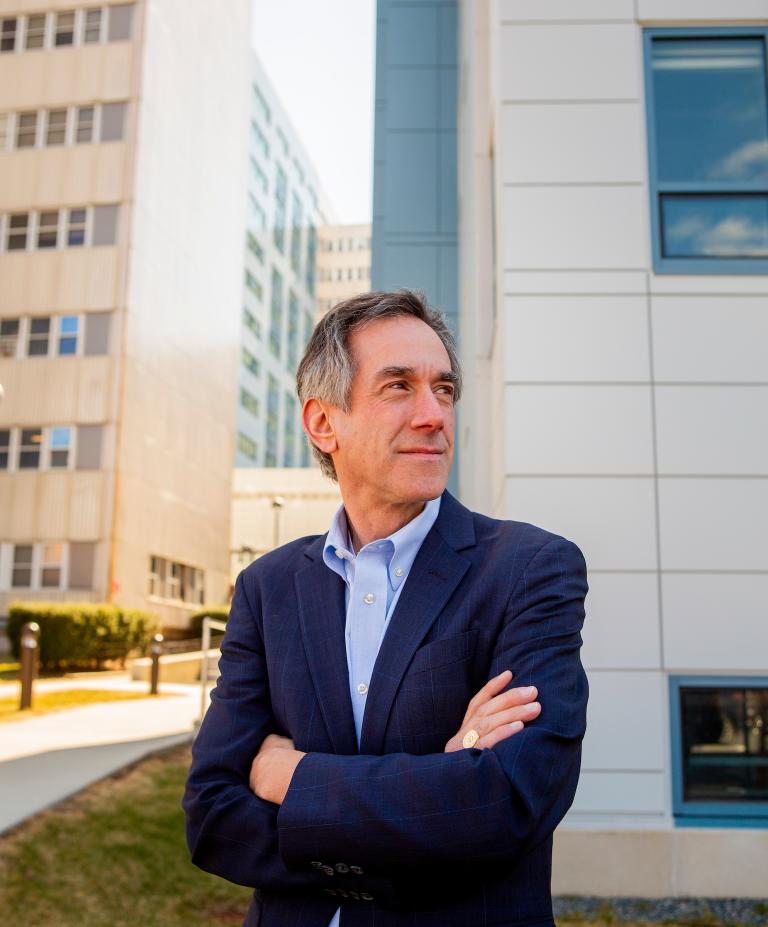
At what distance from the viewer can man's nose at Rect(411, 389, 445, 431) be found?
217 centimetres

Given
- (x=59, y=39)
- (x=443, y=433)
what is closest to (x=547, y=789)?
(x=443, y=433)

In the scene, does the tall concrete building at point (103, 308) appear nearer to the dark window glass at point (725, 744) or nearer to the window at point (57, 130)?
the window at point (57, 130)

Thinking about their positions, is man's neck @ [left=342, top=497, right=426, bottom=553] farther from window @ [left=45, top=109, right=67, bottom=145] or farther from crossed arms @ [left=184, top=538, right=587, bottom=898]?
window @ [left=45, top=109, right=67, bottom=145]

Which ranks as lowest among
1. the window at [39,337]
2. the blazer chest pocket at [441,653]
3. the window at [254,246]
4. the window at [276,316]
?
the blazer chest pocket at [441,653]

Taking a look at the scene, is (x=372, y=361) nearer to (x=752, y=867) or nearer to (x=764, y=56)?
(x=752, y=867)

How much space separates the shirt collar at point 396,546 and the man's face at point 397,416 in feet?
0.26

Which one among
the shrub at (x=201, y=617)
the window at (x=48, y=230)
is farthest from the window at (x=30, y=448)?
the shrub at (x=201, y=617)

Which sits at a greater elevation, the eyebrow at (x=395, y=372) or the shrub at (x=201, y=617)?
the eyebrow at (x=395, y=372)

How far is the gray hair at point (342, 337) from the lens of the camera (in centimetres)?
224

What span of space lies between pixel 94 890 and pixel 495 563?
455cm

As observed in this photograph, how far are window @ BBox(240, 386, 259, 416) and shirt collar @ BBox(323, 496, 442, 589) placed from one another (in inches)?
Result: 1961

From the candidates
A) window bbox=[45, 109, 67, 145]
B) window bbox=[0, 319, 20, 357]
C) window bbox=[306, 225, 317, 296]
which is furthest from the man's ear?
window bbox=[306, 225, 317, 296]

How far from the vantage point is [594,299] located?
5734mm

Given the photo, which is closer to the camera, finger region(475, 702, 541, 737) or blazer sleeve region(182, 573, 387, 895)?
finger region(475, 702, 541, 737)
